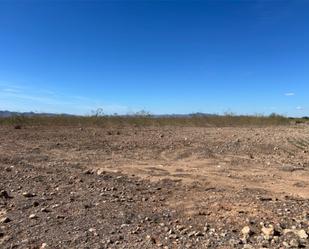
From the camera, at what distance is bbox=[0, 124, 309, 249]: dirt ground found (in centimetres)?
420

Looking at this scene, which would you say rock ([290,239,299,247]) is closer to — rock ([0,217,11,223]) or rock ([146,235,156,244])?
rock ([146,235,156,244])

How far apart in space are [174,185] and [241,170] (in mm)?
1971

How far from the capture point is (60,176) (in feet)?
23.5

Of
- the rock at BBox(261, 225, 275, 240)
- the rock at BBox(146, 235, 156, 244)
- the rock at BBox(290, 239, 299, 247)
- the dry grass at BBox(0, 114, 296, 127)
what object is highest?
the dry grass at BBox(0, 114, 296, 127)

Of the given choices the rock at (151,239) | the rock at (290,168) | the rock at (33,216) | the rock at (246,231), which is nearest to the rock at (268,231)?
the rock at (246,231)

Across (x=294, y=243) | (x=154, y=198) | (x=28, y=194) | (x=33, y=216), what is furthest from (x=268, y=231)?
(x=28, y=194)

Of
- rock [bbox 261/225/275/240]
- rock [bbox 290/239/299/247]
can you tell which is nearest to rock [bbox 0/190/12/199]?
rock [bbox 261/225/275/240]

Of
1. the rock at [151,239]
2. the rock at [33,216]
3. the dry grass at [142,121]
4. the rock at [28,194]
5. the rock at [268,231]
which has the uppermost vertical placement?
the dry grass at [142,121]

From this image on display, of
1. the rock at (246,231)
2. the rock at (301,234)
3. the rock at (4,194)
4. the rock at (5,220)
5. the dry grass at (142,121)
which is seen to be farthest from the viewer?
the dry grass at (142,121)

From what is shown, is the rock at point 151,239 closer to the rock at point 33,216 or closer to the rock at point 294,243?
the rock at point 294,243

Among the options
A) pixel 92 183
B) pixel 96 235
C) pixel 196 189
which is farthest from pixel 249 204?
pixel 92 183

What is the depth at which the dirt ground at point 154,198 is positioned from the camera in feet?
13.8

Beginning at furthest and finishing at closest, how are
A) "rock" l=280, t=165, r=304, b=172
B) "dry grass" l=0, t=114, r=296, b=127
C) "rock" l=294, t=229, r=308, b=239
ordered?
"dry grass" l=0, t=114, r=296, b=127
"rock" l=280, t=165, r=304, b=172
"rock" l=294, t=229, r=308, b=239

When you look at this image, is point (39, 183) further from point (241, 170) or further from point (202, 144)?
point (202, 144)
